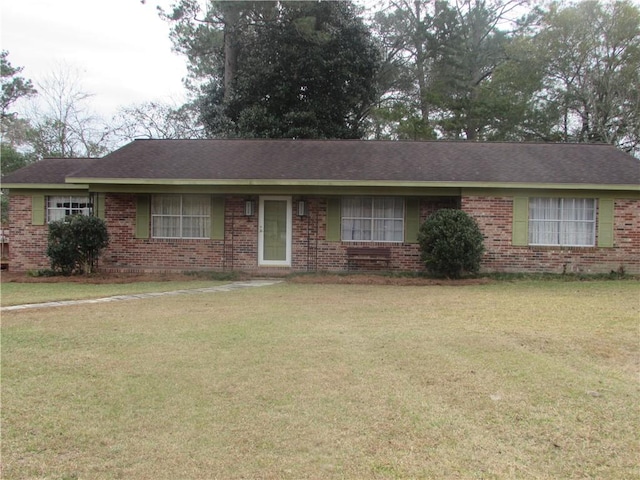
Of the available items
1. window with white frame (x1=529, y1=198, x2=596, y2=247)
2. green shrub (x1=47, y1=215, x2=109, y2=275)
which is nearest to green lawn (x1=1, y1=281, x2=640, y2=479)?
green shrub (x1=47, y1=215, x2=109, y2=275)

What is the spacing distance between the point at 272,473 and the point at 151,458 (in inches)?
30.2

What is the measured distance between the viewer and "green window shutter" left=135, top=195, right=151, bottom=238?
557 inches

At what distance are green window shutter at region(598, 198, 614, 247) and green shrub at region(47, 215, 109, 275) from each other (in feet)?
42.2

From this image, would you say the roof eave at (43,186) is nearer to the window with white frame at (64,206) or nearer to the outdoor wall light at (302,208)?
the window with white frame at (64,206)

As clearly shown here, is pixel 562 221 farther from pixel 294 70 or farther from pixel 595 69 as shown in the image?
pixel 595 69

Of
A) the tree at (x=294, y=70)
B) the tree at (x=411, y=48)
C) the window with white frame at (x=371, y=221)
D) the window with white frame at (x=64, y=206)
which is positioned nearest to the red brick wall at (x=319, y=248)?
the window with white frame at (x=371, y=221)

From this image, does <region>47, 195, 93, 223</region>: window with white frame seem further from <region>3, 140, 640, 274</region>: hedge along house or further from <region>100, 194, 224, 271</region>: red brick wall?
<region>100, 194, 224, 271</region>: red brick wall

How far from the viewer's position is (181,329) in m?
6.69

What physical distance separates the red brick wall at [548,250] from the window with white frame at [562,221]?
8.7 inches

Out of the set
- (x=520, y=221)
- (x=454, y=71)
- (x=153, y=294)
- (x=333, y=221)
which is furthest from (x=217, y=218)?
(x=454, y=71)

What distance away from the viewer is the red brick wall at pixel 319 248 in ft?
43.8

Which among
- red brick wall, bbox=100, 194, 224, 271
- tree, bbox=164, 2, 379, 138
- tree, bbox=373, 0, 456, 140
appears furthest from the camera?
tree, bbox=373, 0, 456, 140

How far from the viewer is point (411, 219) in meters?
13.9

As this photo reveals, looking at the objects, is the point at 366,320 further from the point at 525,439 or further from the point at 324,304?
the point at 525,439
